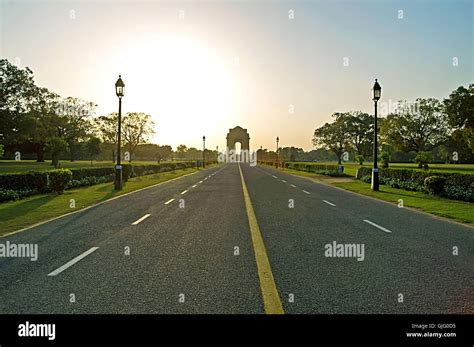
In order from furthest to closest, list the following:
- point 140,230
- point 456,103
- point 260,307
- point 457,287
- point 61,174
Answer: point 456,103, point 61,174, point 140,230, point 457,287, point 260,307

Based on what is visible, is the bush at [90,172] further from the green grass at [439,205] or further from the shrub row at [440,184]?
the shrub row at [440,184]

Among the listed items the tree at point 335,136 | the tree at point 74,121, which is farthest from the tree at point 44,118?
the tree at point 335,136

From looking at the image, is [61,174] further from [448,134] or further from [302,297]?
[448,134]

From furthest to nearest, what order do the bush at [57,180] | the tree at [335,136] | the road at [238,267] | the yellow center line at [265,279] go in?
the tree at [335,136]
the bush at [57,180]
the road at [238,267]
the yellow center line at [265,279]

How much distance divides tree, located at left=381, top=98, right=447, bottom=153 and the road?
61.4 m

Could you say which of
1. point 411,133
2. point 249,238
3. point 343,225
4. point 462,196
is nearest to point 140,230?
point 249,238

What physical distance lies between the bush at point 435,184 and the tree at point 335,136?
282ft

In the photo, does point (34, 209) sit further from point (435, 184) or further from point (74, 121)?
point (74, 121)

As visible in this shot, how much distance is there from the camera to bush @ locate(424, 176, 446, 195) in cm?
1988

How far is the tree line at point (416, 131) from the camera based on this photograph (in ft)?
152

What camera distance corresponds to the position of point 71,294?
5.11 metres

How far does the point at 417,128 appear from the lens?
220 ft

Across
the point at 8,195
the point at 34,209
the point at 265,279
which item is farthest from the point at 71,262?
the point at 8,195
